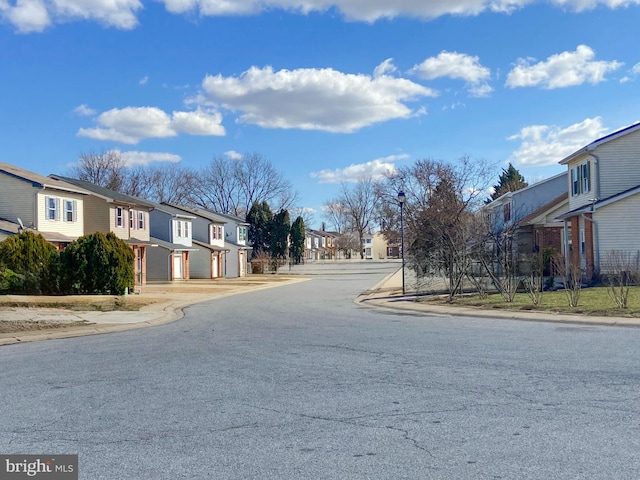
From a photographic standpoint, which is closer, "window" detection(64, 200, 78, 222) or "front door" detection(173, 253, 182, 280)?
"window" detection(64, 200, 78, 222)

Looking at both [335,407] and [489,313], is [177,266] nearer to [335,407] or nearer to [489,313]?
[489,313]

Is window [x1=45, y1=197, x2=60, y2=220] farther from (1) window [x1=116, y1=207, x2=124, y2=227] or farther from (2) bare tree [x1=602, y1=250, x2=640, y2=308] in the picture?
(2) bare tree [x1=602, y1=250, x2=640, y2=308]

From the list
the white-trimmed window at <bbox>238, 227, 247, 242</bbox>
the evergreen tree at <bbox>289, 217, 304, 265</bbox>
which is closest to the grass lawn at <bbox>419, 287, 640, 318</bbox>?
the white-trimmed window at <bbox>238, 227, 247, 242</bbox>

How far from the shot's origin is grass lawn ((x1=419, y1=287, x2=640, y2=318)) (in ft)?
60.0

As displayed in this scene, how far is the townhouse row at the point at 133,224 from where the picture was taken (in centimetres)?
3484

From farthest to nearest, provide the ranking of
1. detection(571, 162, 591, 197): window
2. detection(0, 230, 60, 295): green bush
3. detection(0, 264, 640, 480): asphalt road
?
detection(571, 162, 591, 197): window < detection(0, 230, 60, 295): green bush < detection(0, 264, 640, 480): asphalt road

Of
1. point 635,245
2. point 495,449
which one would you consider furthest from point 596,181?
point 495,449

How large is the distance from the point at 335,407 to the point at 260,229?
244ft

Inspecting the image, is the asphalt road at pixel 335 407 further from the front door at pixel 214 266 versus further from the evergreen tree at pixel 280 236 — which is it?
the evergreen tree at pixel 280 236

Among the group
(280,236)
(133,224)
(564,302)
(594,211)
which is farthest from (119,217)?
(280,236)

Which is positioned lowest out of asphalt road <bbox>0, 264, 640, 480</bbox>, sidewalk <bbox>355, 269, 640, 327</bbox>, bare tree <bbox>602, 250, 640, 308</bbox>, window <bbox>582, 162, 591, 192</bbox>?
asphalt road <bbox>0, 264, 640, 480</bbox>

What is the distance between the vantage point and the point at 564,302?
69.4ft

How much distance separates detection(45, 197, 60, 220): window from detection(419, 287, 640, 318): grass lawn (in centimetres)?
2175

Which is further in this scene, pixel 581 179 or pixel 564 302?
pixel 581 179
